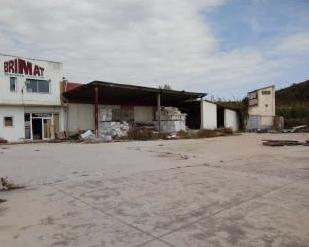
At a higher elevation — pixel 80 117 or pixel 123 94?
pixel 123 94

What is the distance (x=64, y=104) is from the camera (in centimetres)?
3028

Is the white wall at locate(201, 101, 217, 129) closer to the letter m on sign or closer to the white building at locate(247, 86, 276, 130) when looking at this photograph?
the white building at locate(247, 86, 276, 130)

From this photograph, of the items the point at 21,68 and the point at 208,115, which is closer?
the point at 21,68

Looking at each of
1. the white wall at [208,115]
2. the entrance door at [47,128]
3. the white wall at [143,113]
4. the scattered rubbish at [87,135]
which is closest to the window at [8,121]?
the entrance door at [47,128]

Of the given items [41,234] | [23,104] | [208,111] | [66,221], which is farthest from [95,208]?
[208,111]

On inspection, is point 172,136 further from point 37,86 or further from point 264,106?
point 264,106

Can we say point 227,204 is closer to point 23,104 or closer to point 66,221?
point 66,221

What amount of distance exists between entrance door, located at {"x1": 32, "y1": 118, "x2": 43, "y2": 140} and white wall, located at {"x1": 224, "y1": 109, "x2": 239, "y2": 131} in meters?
18.5

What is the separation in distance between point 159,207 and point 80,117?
2635 cm

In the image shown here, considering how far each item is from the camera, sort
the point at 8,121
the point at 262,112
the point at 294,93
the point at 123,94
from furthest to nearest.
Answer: the point at 294,93, the point at 262,112, the point at 123,94, the point at 8,121

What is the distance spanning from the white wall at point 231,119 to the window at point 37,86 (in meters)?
18.3

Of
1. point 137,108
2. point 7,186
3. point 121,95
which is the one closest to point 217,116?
point 137,108

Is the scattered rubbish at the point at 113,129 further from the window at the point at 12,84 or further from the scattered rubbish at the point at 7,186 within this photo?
the scattered rubbish at the point at 7,186

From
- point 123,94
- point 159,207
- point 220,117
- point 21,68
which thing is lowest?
point 159,207
